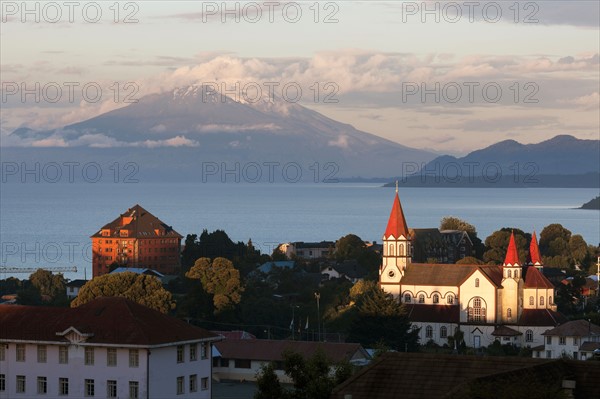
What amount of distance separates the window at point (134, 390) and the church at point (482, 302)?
47.0 meters

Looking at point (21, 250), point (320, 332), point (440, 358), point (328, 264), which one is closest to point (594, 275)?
point (328, 264)

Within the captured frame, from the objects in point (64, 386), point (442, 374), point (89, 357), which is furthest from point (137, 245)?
point (442, 374)

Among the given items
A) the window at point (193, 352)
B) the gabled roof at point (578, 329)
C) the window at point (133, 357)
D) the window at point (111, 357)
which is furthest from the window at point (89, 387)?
the gabled roof at point (578, 329)

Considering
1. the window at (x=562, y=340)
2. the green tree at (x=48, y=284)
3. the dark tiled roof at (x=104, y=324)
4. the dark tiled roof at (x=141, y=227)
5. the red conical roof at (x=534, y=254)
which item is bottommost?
the window at (x=562, y=340)

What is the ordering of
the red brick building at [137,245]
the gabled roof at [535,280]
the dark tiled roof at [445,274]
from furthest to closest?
the red brick building at [137,245]
the dark tiled roof at [445,274]
the gabled roof at [535,280]

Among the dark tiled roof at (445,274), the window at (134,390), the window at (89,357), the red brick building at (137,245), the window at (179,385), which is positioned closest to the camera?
the window at (134,390)

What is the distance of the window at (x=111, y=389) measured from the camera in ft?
138

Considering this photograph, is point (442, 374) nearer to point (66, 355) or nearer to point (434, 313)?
point (66, 355)

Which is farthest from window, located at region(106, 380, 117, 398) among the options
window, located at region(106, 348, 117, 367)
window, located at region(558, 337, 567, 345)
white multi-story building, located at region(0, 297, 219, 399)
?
window, located at region(558, 337, 567, 345)

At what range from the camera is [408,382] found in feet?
94.0

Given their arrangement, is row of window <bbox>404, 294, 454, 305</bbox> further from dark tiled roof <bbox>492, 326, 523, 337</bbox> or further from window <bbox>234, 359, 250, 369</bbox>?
window <bbox>234, 359, 250, 369</bbox>

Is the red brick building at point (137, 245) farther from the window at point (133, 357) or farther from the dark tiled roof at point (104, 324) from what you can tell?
the window at point (133, 357)

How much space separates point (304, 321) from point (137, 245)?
182 ft

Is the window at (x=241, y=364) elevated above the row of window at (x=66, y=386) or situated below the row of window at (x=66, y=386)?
below
